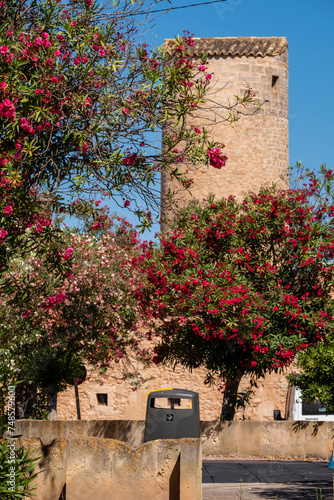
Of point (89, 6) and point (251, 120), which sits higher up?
point (251, 120)

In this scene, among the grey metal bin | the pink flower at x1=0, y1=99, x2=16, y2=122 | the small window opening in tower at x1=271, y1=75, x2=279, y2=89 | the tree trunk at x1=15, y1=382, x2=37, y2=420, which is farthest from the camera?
the small window opening in tower at x1=271, y1=75, x2=279, y2=89

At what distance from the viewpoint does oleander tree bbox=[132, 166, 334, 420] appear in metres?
15.1

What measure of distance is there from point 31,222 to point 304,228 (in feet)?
29.7

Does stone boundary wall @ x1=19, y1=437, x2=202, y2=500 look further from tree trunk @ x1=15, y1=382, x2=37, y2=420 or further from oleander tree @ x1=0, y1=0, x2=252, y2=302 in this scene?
tree trunk @ x1=15, y1=382, x2=37, y2=420

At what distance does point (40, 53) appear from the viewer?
24.6ft

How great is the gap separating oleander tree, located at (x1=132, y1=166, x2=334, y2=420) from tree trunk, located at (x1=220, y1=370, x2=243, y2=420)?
11.4 inches

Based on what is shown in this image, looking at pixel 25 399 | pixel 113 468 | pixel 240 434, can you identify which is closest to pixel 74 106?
pixel 113 468

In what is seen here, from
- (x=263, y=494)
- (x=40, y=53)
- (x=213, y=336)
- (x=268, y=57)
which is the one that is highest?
(x=268, y=57)

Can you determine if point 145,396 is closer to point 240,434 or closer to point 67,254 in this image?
point 240,434

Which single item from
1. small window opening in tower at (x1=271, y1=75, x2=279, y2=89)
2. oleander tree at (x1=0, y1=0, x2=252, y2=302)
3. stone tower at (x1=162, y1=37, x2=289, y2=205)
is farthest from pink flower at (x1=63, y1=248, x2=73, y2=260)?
small window opening in tower at (x1=271, y1=75, x2=279, y2=89)

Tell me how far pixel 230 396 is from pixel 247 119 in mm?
12202

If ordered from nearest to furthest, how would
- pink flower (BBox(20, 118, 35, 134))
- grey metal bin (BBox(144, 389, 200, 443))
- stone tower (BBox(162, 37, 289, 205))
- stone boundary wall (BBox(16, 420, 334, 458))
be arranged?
pink flower (BBox(20, 118, 35, 134))
grey metal bin (BBox(144, 389, 200, 443))
stone boundary wall (BBox(16, 420, 334, 458))
stone tower (BBox(162, 37, 289, 205))

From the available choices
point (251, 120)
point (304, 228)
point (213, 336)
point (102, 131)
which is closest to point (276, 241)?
point (304, 228)

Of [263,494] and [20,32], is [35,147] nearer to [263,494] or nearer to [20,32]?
[20,32]
